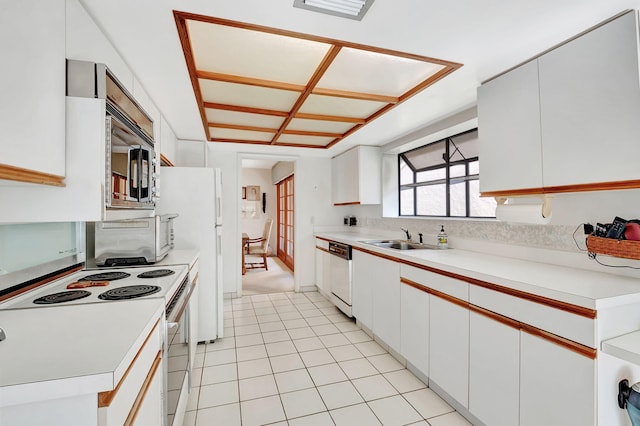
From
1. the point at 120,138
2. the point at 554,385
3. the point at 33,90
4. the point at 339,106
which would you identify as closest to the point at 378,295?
the point at 554,385

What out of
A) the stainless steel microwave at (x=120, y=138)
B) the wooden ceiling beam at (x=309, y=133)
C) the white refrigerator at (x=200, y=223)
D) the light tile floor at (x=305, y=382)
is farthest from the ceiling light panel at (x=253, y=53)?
the light tile floor at (x=305, y=382)

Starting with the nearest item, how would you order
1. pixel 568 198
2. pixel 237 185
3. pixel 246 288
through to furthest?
pixel 568 198 → pixel 237 185 → pixel 246 288

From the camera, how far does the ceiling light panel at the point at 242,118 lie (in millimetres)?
2951

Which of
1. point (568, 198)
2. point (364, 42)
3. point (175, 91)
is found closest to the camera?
point (364, 42)

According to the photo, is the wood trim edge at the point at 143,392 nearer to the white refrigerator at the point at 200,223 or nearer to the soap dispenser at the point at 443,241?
the white refrigerator at the point at 200,223

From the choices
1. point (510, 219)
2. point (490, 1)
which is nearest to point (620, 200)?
point (510, 219)

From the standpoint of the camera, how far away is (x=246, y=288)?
16.0 ft

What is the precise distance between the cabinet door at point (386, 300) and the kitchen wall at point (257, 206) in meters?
5.78

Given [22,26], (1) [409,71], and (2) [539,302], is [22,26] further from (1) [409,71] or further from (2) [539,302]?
(2) [539,302]

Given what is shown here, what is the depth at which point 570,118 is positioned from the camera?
1567 millimetres

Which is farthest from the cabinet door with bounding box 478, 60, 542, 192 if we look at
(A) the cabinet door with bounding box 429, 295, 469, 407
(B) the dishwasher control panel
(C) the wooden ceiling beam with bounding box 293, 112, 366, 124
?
(B) the dishwasher control panel

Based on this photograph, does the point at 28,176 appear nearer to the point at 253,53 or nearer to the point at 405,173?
the point at 253,53

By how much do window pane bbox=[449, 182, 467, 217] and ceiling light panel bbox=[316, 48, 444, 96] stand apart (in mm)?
1131

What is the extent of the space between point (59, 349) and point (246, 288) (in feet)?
13.6
